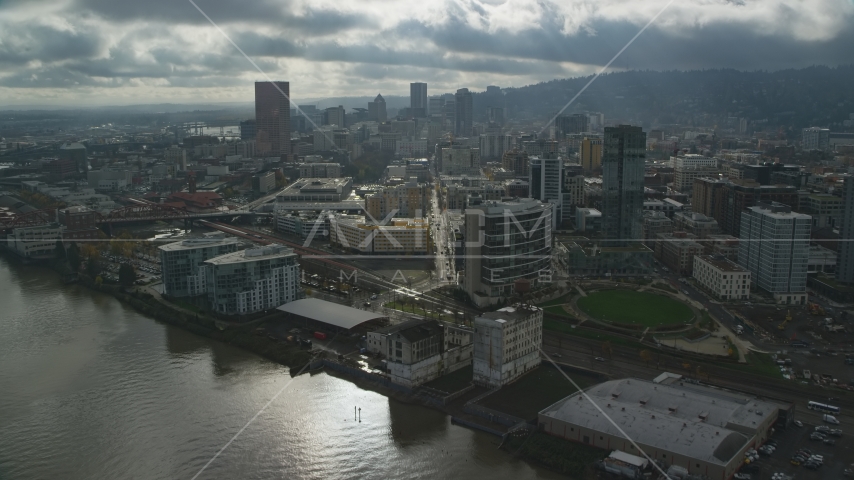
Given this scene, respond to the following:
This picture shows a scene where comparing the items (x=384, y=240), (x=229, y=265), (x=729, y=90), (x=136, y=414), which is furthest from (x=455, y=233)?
(x=729, y=90)

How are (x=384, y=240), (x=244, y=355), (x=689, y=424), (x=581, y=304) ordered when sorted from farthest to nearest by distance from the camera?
(x=384, y=240)
(x=581, y=304)
(x=244, y=355)
(x=689, y=424)

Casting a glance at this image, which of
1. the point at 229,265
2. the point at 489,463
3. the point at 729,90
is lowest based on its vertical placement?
the point at 489,463

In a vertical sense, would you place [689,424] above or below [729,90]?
below

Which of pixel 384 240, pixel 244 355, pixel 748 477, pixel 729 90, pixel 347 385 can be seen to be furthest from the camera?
pixel 729 90

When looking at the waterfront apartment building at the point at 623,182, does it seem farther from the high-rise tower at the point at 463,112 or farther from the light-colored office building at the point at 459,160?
the high-rise tower at the point at 463,112

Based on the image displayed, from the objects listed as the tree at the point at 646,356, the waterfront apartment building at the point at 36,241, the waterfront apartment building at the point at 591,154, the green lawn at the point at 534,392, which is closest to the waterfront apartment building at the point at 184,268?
the waterfront apartment building at the point at 36,241

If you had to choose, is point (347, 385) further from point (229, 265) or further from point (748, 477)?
point (748, 477)
